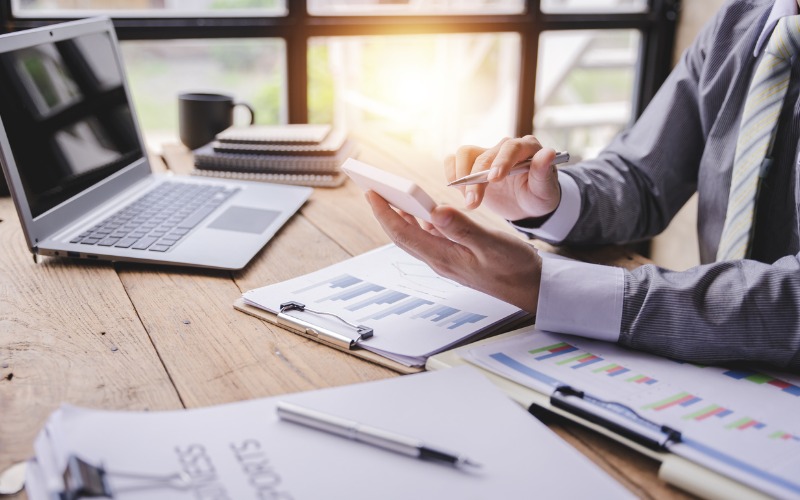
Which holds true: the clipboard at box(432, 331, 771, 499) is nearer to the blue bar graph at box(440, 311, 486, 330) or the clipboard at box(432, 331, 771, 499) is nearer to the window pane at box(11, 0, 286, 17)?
the blue bar graph at box(440, 311, 486, 330)

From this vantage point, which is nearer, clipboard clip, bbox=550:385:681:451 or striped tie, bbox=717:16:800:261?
clipboard clip, bbox=550:385:681:451

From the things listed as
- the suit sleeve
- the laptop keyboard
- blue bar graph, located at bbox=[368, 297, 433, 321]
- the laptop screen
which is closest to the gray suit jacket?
the suit sleeve

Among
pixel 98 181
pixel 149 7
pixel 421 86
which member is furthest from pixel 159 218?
pixel 421 86

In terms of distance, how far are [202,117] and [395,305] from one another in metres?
0.88

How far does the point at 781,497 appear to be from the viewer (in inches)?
20.8

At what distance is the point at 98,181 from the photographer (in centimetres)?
116

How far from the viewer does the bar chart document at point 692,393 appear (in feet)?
1.87

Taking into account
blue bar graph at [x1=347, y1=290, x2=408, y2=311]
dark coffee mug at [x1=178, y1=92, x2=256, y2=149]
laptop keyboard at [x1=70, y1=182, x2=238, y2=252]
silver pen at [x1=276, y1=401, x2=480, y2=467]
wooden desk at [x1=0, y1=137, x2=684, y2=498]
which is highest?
dark coffee mug at [x1=178, y1=92, x2=256, y2=149]

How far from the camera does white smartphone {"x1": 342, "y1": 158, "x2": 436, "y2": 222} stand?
731 millimetres

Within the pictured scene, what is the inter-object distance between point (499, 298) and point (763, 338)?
0.27m

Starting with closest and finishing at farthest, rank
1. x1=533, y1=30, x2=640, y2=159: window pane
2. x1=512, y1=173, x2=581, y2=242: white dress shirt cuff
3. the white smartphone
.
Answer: the white smartphone → x1=512, y1=173, x2=581, y2=242: white dress shirt cuff → x1=533, y1=30, x2=640, y2=159: window pane

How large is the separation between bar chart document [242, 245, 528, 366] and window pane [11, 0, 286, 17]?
3.53 ft

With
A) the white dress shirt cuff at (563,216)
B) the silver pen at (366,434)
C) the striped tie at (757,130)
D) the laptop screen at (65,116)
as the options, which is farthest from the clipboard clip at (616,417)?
the laptop screen at (65,116)

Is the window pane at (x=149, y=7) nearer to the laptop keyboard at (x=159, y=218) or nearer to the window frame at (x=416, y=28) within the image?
the window frame at (x=416, y=28)
